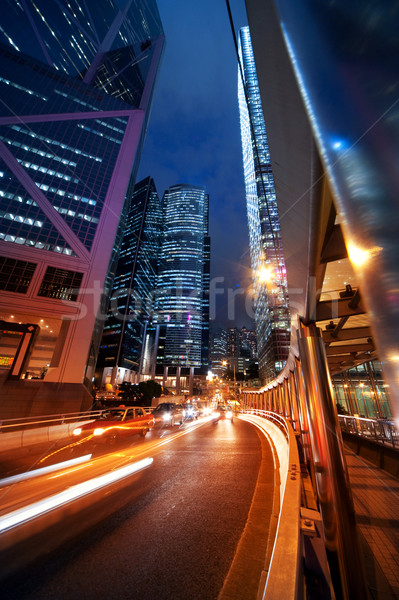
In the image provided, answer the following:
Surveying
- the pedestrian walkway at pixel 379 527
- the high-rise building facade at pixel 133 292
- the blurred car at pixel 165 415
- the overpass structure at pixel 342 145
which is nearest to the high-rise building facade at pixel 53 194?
the blurred car at pixel 165 415

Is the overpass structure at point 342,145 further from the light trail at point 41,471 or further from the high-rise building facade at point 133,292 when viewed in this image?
the high-rise building facade at point 133,292

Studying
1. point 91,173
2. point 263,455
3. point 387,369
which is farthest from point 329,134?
point 91,173

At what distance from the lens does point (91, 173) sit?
130 feet

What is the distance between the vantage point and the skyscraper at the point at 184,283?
136750 millimetres

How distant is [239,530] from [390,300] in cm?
521

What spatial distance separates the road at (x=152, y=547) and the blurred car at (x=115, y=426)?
521 centimetres

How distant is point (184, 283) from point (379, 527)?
480 ft

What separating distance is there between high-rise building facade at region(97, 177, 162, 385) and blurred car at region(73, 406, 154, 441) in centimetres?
8037

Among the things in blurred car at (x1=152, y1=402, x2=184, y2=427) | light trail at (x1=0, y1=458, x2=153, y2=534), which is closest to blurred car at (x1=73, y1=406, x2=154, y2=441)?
light trail at (x1=0, y1=458, x2=153, y2=534)

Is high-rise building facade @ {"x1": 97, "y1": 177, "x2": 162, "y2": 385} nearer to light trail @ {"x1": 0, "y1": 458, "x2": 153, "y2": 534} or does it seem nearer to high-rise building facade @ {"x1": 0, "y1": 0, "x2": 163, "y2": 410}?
high-rise building facade @ {"x1": 0, "y1": 0, "x2": 163, "y2": 410}

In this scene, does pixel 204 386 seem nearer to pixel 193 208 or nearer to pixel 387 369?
pixel 193 208

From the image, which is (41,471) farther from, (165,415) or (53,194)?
(53,194)

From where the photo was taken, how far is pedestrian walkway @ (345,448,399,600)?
11.9 feet

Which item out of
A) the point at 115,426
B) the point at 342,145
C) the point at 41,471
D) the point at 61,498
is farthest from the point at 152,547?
the point at 115,426
